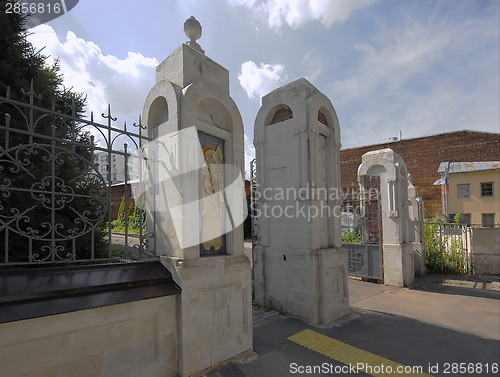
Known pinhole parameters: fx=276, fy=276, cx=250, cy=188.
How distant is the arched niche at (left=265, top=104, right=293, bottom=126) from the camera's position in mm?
6426

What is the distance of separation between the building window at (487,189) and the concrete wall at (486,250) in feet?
56.0

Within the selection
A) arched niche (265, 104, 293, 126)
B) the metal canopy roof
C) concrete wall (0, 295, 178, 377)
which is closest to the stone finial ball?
arched niche (265, 104, 293, 126)

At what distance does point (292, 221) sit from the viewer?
6.05 metres

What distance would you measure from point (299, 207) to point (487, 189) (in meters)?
→ 25.7

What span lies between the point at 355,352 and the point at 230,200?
3.14m

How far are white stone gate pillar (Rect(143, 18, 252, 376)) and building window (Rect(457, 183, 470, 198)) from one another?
88.7ft

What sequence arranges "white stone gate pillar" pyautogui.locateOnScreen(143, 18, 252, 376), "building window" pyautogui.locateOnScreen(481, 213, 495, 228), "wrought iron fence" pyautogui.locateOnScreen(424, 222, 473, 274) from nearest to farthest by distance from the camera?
"white stone gate pillar" pyautogui.locateOnScreen(143, 18, 252, 376), "wrought iron fence" pyautogui.locateOnScreen(424, 222, 473, 274), "building window" pyautogui.locateOnScreen(481, 213, 495, 228)

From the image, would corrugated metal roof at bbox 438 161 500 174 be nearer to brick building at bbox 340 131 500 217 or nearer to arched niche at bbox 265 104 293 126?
brick building at bbox 340 131 500 217

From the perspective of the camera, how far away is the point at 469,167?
24328 mm

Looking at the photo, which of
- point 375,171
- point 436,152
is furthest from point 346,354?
point 436,152

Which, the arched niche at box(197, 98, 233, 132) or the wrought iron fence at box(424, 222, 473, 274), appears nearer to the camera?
the arched niche at box(197, 98, 233, 132)

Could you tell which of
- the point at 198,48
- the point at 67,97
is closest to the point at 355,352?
the point at 198,48

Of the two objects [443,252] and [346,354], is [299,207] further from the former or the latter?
[443,252]

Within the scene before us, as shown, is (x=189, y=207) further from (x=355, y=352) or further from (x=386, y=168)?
(x=386, y=168)
